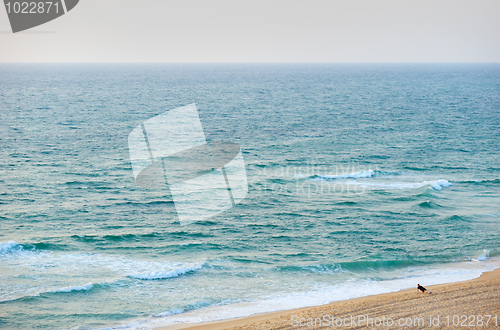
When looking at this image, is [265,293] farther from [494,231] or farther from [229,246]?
[494,231]

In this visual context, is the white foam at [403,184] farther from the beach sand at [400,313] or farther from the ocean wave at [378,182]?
the beach sand at [400,313]

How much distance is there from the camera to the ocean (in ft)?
66.9

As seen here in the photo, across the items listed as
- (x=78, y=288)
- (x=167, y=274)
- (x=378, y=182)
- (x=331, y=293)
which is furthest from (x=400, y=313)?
(x=378, y=182)

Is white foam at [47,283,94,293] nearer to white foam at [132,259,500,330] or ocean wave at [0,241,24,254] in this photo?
white foam at [132,259,500,330]

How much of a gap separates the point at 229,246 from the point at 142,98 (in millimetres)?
75231

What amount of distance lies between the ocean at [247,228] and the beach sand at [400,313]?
127cm

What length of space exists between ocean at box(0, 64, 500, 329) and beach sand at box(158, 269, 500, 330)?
127 cm

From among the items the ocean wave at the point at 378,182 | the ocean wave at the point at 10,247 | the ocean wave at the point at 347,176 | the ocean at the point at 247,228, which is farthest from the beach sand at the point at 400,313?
the ocean wave at the point at 347,176

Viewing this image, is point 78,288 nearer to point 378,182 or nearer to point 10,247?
point 10,247

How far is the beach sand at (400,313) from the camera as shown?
52.9 feet

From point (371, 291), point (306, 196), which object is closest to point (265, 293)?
point (371, 291)

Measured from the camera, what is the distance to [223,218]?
3108 cm

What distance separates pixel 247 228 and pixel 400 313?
13190 mm

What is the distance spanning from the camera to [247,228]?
1139 inches
